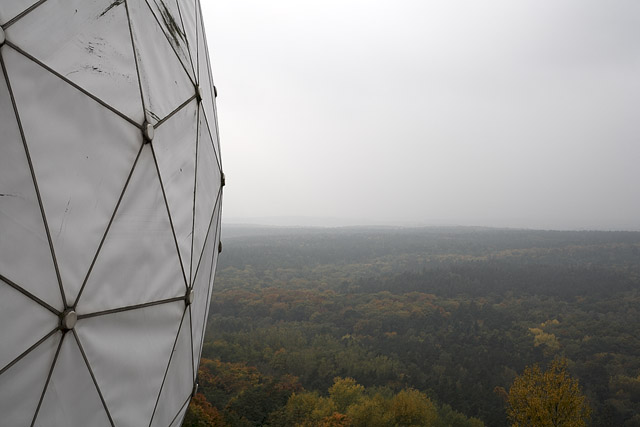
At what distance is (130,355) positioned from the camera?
152 inches

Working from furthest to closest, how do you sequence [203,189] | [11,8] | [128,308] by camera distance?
[203,189]
[128,308]
[11,8]

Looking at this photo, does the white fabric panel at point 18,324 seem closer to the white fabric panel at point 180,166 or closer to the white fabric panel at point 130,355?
the white fabric panel at point 130,355

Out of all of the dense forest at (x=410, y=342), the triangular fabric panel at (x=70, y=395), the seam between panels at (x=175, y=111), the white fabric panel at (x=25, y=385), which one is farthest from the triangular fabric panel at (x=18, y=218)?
the dense forest at (x=410, y=342)

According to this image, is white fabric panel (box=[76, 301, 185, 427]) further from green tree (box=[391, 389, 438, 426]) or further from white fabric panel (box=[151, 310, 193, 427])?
green tree (box=[391, 389, 438, 426])

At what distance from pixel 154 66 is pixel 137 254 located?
2.28 m

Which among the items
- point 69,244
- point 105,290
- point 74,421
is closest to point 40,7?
point 69,244

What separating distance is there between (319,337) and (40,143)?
202 ft

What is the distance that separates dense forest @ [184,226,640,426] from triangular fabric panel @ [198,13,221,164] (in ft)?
77.6

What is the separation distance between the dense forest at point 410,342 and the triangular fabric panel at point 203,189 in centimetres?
2332

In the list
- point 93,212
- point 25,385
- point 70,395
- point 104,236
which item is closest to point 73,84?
point 93,212

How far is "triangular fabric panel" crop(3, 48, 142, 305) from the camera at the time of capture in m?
2.91

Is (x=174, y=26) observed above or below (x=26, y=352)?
above

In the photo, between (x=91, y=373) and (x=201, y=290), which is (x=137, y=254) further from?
(x=201, y=290)

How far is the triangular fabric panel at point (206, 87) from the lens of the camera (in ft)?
19.7
